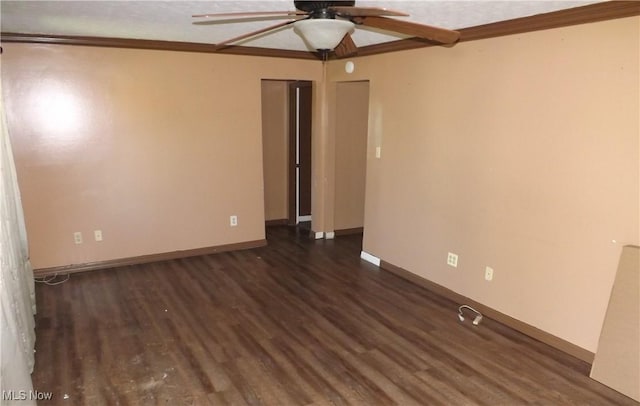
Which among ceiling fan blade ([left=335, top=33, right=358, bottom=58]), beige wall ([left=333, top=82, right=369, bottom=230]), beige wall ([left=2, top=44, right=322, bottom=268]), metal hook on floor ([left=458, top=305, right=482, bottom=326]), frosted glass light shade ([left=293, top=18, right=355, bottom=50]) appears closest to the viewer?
frosted glass light shade ([left=293, top=18, right=355, bottom=50])

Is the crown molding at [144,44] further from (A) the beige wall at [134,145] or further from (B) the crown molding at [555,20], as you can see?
(B) the crown molding at [555,20]

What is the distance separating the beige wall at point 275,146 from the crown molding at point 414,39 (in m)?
1.00

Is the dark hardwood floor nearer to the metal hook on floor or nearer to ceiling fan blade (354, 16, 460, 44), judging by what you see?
the metal hook on floor

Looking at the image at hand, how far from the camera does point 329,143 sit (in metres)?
5.25

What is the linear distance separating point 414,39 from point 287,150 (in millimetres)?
2690

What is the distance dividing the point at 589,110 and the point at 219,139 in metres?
3.48

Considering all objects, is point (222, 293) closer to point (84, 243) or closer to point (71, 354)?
point (71, 354)

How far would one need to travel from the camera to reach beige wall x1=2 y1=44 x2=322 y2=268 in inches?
154

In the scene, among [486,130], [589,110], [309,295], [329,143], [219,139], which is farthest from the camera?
[329,143]

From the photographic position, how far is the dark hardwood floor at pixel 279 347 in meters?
2.49

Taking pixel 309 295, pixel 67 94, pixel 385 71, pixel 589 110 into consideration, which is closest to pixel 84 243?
pixel 67 94

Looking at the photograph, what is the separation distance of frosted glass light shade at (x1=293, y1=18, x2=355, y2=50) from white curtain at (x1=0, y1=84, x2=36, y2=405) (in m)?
1.94

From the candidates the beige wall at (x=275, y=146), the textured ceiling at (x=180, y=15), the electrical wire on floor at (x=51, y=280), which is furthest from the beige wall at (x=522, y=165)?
the electrical wire on floor at (x=51, y=280)

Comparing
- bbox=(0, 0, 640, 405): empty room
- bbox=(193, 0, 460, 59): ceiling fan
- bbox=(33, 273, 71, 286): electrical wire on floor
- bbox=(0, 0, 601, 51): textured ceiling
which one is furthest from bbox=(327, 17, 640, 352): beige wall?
bbox=(33, 273, 71, 286): electrical wire on floor
